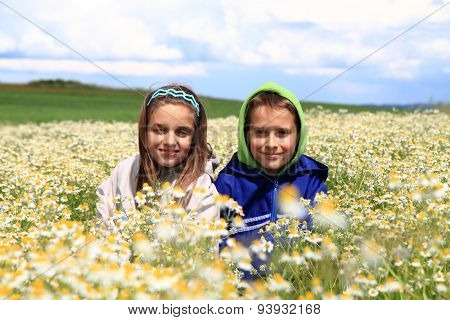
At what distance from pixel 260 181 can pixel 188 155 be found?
851mm

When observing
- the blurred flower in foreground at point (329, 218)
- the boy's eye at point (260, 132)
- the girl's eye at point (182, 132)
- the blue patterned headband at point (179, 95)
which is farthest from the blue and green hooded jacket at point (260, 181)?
the blurred flower in foreground at point (329, 218)

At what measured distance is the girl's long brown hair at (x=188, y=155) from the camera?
241 inches

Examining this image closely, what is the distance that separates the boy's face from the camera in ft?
19.9

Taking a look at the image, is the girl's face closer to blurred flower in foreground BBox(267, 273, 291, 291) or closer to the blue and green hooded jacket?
the blue and green hooded jacket

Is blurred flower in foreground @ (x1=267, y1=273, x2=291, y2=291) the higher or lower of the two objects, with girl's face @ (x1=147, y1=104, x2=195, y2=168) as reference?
lower

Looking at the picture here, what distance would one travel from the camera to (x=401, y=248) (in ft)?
13.8

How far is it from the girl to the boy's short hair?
544 mm

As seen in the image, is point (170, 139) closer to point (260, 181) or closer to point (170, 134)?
point (170, 134)

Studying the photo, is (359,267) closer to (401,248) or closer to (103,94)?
(401,248)

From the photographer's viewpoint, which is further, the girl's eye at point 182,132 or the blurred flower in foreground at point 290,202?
the girl's eye at point 182,132

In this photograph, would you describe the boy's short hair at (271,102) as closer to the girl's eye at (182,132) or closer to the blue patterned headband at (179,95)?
the blue patterned headband at (179,95)

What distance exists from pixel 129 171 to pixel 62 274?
9.88ft

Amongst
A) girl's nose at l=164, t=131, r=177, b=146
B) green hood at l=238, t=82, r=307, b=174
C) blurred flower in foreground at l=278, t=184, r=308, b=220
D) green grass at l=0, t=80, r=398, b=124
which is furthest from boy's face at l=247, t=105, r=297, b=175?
green grass at l=0, t=80, r=398, b=124

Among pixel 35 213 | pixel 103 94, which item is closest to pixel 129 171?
pixel 35 213
